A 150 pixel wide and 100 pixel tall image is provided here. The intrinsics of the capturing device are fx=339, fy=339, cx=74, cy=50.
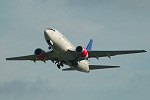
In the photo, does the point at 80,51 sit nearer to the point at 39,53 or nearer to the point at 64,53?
the point at 64,53

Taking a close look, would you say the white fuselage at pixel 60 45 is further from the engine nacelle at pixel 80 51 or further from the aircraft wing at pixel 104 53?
the aircraft wing at pixel 104 53

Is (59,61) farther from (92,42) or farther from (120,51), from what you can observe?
(92,42)

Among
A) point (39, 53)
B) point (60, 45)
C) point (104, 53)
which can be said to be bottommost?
point (104, 53)

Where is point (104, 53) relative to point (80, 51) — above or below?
below

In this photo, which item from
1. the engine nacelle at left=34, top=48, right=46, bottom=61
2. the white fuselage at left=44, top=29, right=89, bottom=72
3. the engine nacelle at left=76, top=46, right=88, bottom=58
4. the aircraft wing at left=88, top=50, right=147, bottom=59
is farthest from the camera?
the engine nacelle at left=34, top=48, right=46, bottom=61

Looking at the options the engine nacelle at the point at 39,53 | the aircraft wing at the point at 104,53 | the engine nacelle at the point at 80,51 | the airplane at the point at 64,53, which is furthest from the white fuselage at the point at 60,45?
Result: the aircraft wing at the point at 104,53

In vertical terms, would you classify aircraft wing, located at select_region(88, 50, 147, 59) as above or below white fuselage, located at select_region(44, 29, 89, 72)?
below

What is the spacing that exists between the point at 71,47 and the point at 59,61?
3.43 metres

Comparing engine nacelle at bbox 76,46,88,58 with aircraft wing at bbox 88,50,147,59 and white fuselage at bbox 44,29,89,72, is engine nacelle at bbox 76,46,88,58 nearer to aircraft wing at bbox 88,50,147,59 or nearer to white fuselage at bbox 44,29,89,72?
white fuselage at bbox 44,29,89,72

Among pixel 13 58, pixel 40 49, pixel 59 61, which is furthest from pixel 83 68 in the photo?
pixel 13 58

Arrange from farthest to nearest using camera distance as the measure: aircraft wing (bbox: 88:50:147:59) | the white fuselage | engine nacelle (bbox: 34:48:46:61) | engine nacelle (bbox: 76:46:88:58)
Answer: engine nacelle (bbox: 34:48:46:61) < aircraft wing (bbox: 88:50:147:59) < engine nacelle (bbox: 76:46:88:58) < the white fuselage

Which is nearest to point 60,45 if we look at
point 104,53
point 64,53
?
point 64,53

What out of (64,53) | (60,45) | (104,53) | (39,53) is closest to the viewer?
(60,45)

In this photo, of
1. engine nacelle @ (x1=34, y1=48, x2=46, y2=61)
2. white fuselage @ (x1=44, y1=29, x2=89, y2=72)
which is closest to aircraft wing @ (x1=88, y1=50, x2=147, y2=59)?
white fuselage @ (x1=44, y1=29, x2=89, y2=72)
